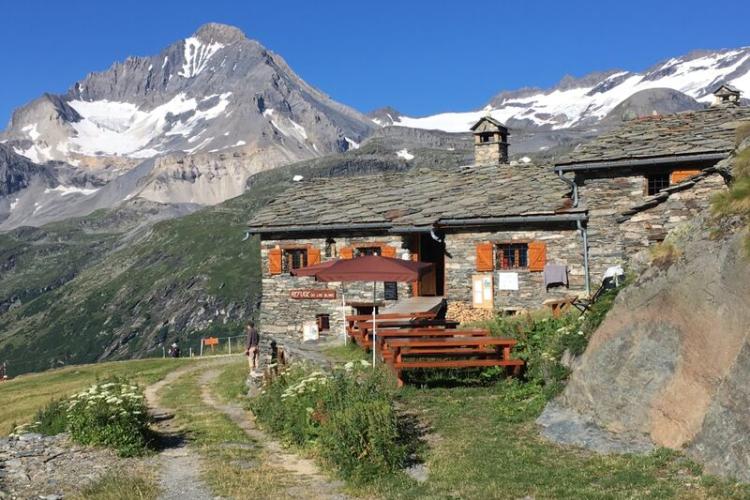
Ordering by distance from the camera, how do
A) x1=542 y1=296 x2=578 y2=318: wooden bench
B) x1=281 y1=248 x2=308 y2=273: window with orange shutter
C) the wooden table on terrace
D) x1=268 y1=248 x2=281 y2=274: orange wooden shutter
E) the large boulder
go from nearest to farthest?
the large boulder → the wooden table on terrace → x1=542 y1=296 x2=578 y2=318: wooden bench → x1=281 y1=248 x2=308 y2=273: window with orange shutter → x1=268 y1=248 x2=281 y2=274: orange wooden shutter

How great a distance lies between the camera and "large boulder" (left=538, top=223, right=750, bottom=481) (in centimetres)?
996

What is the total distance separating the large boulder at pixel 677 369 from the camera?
996cm

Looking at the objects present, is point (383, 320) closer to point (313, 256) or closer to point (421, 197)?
point (313, 256)

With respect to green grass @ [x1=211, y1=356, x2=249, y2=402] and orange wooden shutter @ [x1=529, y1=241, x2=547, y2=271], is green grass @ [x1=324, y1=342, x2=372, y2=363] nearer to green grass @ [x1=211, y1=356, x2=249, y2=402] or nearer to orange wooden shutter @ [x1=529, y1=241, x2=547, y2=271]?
green grass @ [x1=211, y1=356, x2=249, y2=402]

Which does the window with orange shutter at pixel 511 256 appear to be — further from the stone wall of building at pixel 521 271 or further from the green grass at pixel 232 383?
the green grass at pixel 232 383

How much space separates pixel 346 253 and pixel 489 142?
29.9ft

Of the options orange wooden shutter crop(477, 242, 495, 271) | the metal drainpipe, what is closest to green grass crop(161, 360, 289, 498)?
orange wooden shutter crop(477, 242, 495, 271)

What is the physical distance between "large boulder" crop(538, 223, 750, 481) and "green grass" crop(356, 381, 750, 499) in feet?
1.11

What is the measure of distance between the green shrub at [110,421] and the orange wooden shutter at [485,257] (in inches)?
565

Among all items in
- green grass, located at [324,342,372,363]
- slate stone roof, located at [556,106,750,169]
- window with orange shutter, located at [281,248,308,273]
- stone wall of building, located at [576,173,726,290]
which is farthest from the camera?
window with orange shutter, located at [281,248,308,273]

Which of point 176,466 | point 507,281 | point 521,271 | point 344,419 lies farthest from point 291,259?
point 344,419

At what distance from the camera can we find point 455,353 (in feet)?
55.1

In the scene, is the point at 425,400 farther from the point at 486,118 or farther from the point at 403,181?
the point at 486,118

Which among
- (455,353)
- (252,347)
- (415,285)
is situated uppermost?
(415,285)
